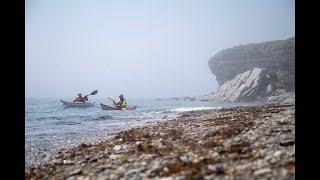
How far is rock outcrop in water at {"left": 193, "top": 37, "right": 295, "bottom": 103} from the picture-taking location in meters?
106

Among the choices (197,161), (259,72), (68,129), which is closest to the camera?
(197,161)

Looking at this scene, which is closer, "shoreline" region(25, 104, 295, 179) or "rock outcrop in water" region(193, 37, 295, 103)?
"shoreline" region(25, 104, 295, 179)

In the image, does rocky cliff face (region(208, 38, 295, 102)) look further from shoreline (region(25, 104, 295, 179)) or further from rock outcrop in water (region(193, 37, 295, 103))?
shoreline (region(25, 104, 295, 179))

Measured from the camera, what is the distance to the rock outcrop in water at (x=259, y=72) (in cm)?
10559

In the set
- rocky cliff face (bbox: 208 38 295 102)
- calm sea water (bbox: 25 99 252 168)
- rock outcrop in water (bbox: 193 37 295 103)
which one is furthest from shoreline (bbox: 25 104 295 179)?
rocky cliff face (bbox: 208 38 295 102)

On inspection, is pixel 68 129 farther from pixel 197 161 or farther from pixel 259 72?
pixel 259 72

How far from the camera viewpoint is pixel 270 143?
812 cm

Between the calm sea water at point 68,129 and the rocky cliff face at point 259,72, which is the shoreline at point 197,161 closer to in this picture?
the calm sea water at point 68,129

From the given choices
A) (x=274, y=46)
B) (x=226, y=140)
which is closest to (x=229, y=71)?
(x=274, y=46)

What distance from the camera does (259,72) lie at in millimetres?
109812

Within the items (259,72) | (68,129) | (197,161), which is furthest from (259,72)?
(197,161)

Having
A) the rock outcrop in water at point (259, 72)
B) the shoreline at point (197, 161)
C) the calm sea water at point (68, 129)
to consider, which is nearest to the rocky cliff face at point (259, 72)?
the rock outcrop in water at point (259, 72)

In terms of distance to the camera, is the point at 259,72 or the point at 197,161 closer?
the point at 197,161
